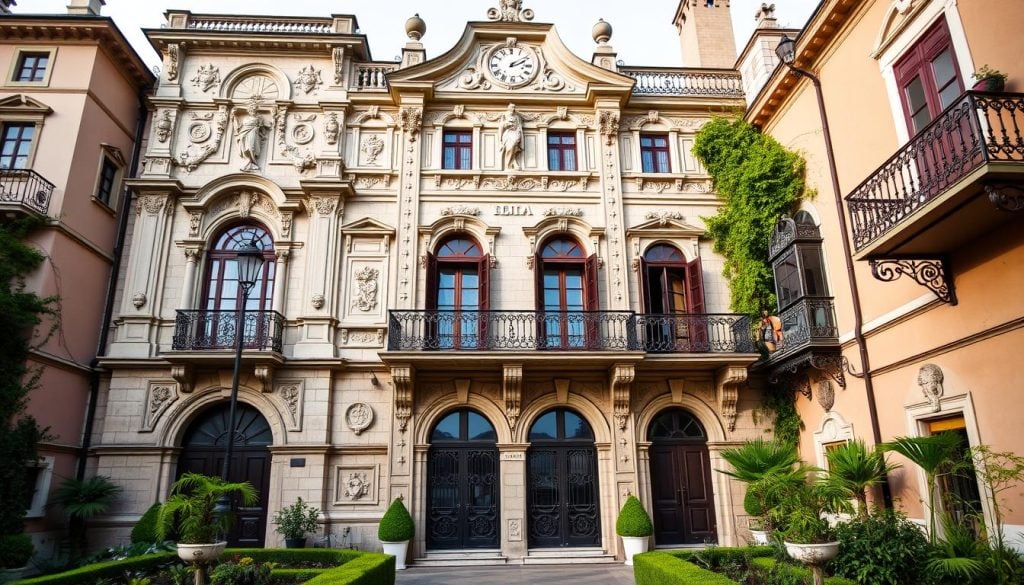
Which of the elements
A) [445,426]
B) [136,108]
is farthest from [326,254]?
[136,108]

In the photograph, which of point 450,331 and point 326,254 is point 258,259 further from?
point 450,331

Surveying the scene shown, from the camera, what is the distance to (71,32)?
14.3 m

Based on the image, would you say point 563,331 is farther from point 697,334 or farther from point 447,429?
point 447,429

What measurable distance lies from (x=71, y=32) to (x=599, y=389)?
14810mm

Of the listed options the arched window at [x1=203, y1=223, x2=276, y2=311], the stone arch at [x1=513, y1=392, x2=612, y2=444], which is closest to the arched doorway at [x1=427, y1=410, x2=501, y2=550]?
the stone arch at [x1=513, y1=392, x2=612, y2=444]

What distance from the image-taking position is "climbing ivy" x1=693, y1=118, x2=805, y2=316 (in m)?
13.8

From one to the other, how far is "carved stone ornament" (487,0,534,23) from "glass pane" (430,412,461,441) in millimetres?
10595

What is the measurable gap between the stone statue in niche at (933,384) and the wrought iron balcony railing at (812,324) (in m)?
2.35

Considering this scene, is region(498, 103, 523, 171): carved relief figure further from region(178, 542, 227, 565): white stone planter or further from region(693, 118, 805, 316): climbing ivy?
region(178, 542, 227, 565): white stone planter

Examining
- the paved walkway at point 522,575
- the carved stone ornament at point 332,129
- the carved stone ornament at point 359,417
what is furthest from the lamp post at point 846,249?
the carved stone ornament at point 332,129

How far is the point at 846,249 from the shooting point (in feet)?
38.0

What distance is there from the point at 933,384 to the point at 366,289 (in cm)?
1117

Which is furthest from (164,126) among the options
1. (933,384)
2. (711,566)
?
(933,384)

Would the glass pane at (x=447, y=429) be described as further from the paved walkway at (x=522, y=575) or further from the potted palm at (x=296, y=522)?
the potted palm at (x=296, y=522)
